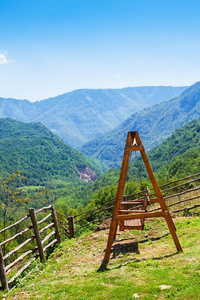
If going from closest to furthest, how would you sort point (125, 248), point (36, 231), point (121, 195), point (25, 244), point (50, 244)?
point (121, 195), point (125, 248), point (36, 231), point (25, 244), point (50, 244)

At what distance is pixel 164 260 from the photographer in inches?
237

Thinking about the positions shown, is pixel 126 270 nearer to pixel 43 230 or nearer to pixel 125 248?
pixel 125 248

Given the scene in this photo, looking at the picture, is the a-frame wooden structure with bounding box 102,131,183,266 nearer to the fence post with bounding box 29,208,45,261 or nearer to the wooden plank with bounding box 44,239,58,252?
the fence post with bounding box 29,208,45,261

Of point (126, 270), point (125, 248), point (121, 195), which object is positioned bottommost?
point (125, 248)

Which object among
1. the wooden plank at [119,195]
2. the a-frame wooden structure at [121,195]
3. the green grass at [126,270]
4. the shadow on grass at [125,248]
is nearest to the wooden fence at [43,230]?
the green grass at [126,270]

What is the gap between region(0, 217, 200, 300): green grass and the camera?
4594mm

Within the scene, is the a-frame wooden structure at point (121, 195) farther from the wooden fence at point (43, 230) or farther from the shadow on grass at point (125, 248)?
the wooden fence at point (43, 230)

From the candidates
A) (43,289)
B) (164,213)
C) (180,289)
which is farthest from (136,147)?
(43,289)

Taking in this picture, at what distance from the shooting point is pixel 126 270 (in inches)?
226

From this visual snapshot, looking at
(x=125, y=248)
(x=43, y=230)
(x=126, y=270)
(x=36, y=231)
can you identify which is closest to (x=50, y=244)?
(x=43, y=230)

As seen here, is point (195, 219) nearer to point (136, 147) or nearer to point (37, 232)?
point (136, 147)

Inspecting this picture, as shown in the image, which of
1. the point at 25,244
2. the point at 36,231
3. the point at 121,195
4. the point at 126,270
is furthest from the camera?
the point at 25,244

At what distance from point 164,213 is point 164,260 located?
3.54ft

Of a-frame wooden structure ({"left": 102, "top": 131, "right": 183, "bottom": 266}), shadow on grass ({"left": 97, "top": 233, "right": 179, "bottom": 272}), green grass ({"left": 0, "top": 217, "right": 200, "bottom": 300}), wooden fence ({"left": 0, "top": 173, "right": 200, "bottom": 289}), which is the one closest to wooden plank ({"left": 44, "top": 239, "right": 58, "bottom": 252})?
wooden fence ({"left": 0, "top": 173, "right": 200, "bottom": 289})
